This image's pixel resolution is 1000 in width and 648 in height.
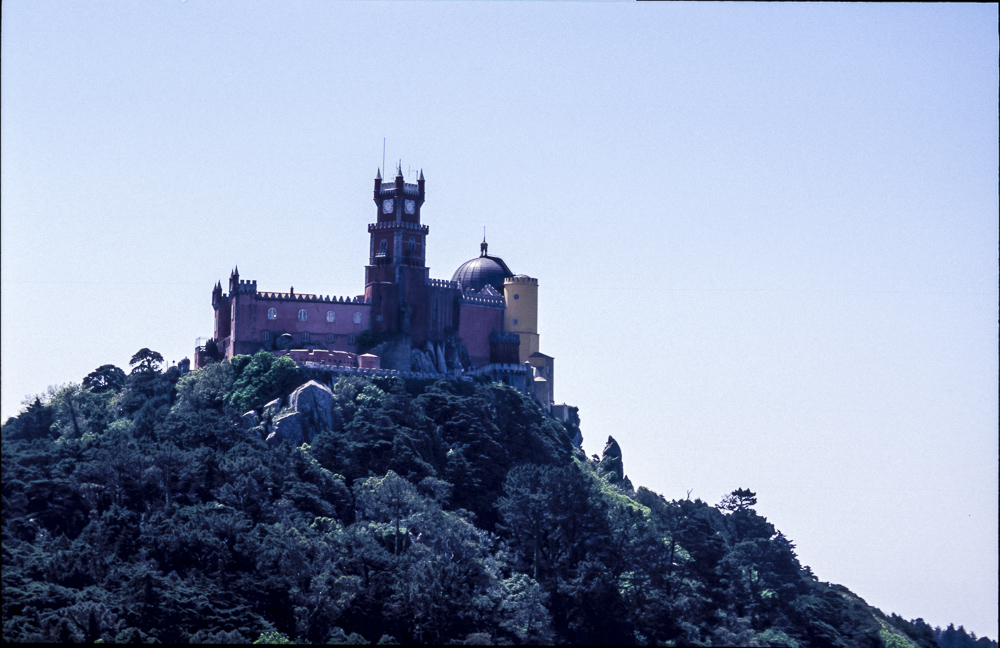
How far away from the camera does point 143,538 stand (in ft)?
263

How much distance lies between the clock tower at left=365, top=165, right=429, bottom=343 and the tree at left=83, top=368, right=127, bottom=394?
17214mm

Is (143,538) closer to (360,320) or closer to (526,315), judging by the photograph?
(360,320)

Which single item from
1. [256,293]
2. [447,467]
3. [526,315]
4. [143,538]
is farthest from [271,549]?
[526,315]

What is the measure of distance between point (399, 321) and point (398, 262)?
4.24m

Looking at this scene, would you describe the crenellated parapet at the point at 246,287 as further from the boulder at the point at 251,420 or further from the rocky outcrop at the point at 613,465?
the rocky outcrop at the point at 613,465

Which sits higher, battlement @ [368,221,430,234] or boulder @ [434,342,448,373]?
battlement @ [368,221,430,234]

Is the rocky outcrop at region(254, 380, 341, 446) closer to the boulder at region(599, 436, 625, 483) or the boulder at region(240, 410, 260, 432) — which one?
the boulder at region(240, 410, 260, 432)

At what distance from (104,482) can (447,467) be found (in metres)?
20.8

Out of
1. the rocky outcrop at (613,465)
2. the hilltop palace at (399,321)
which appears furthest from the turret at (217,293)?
the rocky outcrop at (613,465)

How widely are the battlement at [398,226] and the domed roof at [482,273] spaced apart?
736 cm

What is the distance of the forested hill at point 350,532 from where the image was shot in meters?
76.4

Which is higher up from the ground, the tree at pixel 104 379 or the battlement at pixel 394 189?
the battlement at pixel 394 189

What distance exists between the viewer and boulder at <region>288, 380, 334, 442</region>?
308ft

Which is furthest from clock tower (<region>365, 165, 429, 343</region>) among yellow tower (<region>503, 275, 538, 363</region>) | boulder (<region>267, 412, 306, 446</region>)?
boulder (<region>267, 412, 306, 446</region>)
